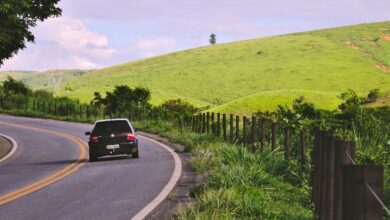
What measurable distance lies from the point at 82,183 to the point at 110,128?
7676 mm

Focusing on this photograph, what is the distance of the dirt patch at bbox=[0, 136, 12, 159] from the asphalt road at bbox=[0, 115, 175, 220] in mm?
516

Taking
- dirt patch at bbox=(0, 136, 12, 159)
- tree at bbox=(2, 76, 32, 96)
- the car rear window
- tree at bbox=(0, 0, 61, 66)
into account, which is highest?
tree at bbox=(0, 0, 61, 66)

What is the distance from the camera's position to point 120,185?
1505 centimetres

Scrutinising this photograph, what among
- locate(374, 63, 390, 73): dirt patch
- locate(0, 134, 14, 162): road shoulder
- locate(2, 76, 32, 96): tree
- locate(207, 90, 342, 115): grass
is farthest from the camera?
locate(374, 63, 390, 73): dirt patch

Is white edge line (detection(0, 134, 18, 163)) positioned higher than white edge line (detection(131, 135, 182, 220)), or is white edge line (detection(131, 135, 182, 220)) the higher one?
white edge line (detection(131, 135, 182, 220))

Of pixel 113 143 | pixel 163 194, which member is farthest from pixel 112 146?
pixel 163 194

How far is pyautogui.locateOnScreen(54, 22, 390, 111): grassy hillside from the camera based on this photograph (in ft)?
340

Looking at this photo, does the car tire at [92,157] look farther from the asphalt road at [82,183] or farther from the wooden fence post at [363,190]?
the wooden fence post at [363,190]

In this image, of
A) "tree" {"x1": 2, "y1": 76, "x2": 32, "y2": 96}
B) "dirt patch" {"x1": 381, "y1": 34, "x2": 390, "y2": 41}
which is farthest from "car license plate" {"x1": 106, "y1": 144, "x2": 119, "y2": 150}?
"dirt patch" {"x1": 381, "y1": 34, "x2": 390, "y2": 41}

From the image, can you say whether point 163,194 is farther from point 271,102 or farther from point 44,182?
point 271,102

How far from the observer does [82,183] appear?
51.8ft

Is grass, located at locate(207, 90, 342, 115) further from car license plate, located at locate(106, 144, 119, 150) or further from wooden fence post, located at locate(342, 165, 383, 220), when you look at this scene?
wooden fence post, located at locate(342, 165, 383, 220)

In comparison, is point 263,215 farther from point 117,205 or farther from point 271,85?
point 271,85

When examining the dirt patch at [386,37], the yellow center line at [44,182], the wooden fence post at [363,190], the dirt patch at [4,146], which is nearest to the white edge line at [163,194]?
the yellow center line at [44,182]
